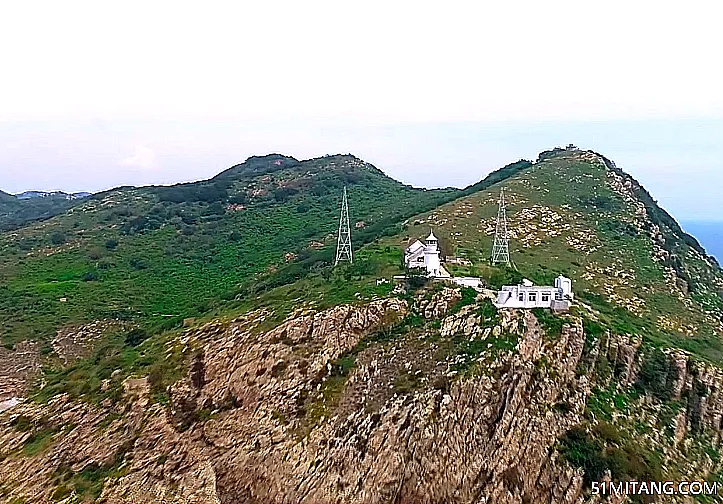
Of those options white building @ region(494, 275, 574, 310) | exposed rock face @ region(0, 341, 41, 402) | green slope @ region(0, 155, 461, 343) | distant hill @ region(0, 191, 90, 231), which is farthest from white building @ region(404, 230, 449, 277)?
distant hill @ region(0, 191, 90, 231)

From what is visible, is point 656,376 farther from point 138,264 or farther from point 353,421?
point 138,264

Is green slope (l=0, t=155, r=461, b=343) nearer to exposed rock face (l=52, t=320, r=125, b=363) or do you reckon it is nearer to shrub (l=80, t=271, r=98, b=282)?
shrub (l=80, t=271, r=98, b=282)

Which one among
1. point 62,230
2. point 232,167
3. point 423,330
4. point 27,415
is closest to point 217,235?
point 62,230

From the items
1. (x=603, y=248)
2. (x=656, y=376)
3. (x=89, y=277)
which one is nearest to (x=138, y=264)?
(x=89, y=277)

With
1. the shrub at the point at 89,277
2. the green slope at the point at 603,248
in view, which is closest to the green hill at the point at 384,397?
the green slope at the point at 603,248

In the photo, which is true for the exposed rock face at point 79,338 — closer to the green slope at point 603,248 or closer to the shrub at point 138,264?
the shrub at point 138,264
